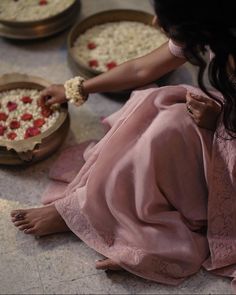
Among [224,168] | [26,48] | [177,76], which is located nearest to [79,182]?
[224,168]

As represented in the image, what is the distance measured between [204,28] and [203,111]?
324 millimetres

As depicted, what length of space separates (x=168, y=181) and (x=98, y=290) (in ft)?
1.20

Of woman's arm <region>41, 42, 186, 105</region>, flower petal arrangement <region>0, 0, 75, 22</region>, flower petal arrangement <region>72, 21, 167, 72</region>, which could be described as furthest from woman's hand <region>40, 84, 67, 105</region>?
flower petal arrangement <region>0, 0, 75, 22</region>

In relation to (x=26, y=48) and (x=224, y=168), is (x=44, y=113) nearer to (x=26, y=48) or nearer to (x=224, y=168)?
(x=26, y=48)

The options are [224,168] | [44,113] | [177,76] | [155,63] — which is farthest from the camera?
[177,76]

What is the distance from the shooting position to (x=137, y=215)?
145 centimetres

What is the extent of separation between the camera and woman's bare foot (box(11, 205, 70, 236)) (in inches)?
59.4

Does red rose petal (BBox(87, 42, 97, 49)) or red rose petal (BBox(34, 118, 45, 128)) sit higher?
red rose petal (BBox(34, 118, 45, 128))

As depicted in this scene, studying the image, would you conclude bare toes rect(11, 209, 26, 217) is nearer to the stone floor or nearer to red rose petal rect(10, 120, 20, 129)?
the stone floor

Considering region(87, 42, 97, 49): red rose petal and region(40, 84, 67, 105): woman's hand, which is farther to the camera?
region(87, 42, 97, 49): red rose petal

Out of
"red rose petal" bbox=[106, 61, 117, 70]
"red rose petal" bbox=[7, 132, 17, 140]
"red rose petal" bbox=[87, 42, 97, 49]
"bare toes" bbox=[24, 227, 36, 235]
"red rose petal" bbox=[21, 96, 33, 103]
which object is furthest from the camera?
"red rose petal" bbox=[87, 42, 97, 49]

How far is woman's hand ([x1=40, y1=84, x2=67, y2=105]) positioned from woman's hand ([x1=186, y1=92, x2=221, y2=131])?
0.51 meters

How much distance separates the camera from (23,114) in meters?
1.81

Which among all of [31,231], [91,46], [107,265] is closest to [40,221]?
[31,231]
